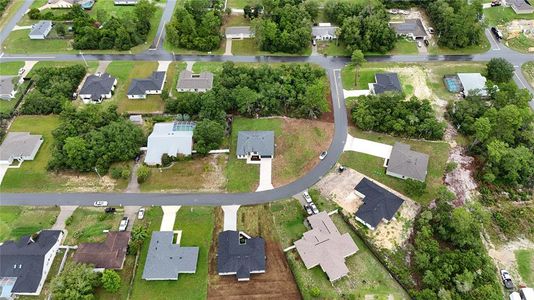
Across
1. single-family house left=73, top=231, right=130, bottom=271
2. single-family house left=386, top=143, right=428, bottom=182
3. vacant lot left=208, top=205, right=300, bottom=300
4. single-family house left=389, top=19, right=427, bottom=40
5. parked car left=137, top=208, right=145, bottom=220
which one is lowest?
vacant lot left=208, top=205, right=300, bottom=300

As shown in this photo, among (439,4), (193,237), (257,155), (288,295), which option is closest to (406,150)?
(257,155)

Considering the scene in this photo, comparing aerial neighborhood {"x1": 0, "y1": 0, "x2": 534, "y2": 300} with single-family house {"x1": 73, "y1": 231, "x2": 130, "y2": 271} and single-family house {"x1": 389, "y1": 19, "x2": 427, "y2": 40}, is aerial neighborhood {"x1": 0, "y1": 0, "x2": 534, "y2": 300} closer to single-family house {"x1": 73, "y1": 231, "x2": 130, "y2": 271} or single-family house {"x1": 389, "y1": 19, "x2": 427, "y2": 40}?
single-family house {"x1": 73, "y1": 231, "x2": 130, "y2": 271}

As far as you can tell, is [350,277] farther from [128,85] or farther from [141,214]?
[128,85]

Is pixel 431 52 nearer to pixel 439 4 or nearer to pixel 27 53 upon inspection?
pixel 439 4


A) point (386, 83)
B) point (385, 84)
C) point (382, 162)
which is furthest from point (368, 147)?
point (386, 83)

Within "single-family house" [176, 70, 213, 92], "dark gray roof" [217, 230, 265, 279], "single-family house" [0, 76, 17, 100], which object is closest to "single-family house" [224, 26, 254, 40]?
"single-family house" [176, 70, 213, 92]
